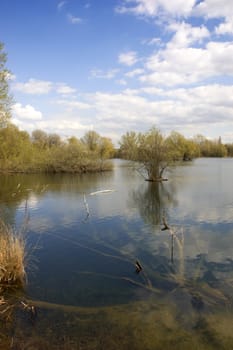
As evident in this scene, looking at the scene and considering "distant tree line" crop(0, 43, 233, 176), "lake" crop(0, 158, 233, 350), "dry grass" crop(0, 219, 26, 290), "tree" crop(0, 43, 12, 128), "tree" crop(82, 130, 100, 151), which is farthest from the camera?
"tree" crop(82, 130, 100, 151)

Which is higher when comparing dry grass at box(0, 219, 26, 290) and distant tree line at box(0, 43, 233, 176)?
distant tree line at box(0, 43, 233, 176)

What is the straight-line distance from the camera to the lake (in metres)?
4.03

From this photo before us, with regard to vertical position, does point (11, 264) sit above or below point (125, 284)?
above

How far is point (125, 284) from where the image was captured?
566 cm

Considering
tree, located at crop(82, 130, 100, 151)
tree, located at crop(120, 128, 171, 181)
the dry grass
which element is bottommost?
the dry grass

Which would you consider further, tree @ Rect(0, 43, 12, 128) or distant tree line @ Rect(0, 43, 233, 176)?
distant tree line @ Rect(0, 43, 233, 176)

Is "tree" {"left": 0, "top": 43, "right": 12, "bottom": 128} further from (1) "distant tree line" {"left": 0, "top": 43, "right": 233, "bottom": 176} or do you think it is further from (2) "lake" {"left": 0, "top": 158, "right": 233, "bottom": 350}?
(2) "lake" {"left": 0, "top": 158, "right": 233, "bottom": 350}

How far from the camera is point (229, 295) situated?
16.8 feet

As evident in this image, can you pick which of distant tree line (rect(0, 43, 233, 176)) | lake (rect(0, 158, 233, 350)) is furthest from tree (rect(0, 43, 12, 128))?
lake (rect(0, 158, 233, 350))

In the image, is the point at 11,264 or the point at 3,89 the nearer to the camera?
the point at 11,264

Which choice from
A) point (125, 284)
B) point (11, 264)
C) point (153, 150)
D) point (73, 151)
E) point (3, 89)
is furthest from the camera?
point (73, 151)

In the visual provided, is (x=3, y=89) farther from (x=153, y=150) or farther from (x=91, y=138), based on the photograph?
(x=91, y=138)

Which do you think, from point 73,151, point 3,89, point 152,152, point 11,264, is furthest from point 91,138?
point 11,264

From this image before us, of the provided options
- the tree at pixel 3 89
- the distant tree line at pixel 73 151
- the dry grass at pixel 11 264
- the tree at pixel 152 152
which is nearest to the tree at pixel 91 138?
the distant tree line at pixel 73 151
